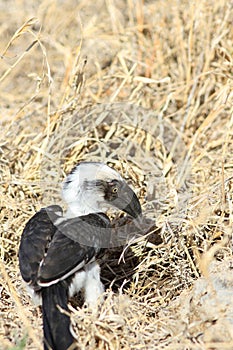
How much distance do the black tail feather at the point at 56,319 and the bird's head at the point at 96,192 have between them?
61 centimetres

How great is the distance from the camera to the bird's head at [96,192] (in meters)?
3.51

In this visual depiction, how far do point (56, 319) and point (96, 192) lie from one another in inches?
35.4

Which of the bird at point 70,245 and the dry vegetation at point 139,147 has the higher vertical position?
the bird at point 70,245

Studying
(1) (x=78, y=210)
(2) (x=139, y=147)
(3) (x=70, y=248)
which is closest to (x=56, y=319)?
(3) (x=70, y=248)

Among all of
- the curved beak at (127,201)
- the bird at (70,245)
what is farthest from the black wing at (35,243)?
the curved beak at (127,201)

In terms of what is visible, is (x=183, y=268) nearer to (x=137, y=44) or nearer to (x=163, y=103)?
(x=163, y=103)

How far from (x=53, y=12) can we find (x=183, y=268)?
327 cm

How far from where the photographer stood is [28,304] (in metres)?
3.30

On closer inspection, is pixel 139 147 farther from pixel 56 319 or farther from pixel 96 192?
pixel 56 319

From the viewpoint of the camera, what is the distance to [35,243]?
311 cm

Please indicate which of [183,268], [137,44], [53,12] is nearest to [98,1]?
[53,12]

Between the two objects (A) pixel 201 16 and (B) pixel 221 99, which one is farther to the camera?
(A) pixel 201 16

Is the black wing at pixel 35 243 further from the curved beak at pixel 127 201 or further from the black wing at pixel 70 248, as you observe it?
the curved beak at pixel 127 201

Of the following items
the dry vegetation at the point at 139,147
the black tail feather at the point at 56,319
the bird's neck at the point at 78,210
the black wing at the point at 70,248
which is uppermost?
the black wing at the point at 70,248
